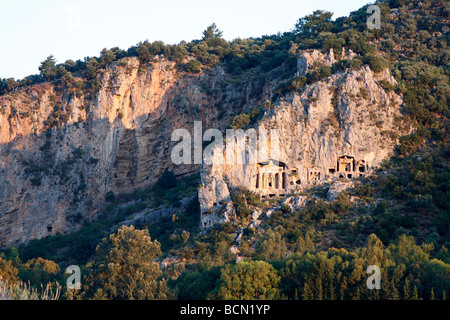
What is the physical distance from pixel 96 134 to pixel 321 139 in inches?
1139

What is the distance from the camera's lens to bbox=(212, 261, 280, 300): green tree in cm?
5222

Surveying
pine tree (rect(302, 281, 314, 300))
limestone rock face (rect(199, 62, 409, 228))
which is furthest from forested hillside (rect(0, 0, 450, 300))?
limestone rock face (rect(199, 62, 409, 228))

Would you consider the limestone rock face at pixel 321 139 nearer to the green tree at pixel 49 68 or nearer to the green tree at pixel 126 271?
the green tree at pixel 126 271

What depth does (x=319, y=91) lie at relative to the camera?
72625 millimetres

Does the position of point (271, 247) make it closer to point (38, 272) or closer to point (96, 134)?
point (38, 272)

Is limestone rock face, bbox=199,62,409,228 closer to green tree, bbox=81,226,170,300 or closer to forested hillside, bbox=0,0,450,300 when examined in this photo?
forested hillside, bbox=0,0,450,300

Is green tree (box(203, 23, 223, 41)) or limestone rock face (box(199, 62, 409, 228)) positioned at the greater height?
green tree (box(203, 23, 223, 41))

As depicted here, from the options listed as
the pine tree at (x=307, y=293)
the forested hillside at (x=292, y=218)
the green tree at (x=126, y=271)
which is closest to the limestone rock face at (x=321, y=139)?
the forested hillside at (x=292, y=218)

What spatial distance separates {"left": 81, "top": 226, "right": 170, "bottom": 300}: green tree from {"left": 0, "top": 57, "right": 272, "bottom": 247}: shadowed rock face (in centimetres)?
Answer: 2323

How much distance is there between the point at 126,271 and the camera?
2264 inches

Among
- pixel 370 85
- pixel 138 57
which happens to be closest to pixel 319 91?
pixel 370 85

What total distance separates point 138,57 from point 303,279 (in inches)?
1907

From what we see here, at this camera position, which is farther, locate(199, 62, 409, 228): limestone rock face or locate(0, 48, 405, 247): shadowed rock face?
locate(0, 48, 405, 247): shadowed rock face

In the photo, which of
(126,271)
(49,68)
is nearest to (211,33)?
(49,68)
